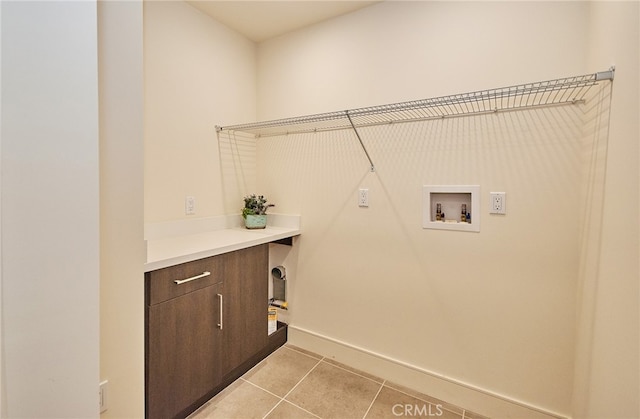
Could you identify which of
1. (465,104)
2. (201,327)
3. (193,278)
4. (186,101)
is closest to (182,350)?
(201,327)

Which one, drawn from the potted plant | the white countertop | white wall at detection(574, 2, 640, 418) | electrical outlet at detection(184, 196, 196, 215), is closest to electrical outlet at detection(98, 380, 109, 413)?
the white countertop

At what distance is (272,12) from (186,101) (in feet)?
2.71

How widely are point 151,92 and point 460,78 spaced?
1.75 metres

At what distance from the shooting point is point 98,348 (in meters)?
1.07

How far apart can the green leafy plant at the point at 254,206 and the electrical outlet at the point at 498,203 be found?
1.48 metres

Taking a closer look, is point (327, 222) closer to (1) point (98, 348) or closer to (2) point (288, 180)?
(2) point (288, 180)

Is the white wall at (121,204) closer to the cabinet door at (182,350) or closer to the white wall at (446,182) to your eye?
the cabinet door at (182,350)

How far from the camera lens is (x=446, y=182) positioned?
1.68m

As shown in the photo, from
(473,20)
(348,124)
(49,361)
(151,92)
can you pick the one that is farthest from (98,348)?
(473,20)

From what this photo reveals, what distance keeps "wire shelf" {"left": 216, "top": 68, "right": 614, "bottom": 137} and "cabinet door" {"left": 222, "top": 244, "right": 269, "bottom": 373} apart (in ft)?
2.93

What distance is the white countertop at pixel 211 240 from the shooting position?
4.63 feet

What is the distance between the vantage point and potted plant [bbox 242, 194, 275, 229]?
2.19m

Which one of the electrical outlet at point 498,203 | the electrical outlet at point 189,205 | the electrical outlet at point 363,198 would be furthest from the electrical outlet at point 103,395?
the electrical outlet at point 498,203

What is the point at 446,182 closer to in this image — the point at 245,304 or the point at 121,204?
the point at 245,304
